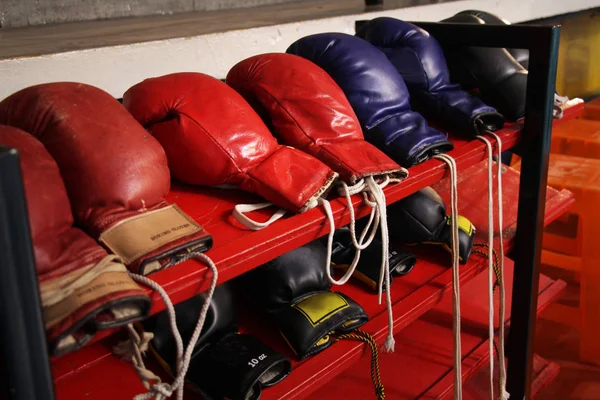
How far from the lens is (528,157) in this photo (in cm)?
139

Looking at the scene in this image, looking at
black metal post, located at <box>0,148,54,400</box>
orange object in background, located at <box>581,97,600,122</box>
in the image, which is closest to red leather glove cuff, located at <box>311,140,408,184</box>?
black metal post, located at <box>0,148,54,400</box>

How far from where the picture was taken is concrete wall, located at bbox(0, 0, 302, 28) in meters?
2.09

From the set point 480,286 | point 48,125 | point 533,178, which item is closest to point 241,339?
point 48,125

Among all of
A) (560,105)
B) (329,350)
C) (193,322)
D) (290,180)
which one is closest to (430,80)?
(560,105)

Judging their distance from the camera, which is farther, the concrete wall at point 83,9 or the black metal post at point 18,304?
the concrete wall at point 83,9

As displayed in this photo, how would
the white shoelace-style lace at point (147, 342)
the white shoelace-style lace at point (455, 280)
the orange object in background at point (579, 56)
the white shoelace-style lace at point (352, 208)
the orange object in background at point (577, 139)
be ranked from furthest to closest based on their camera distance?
1. the orange object in background at point (579, 56)
2. the orange object in background at point (577, 139)
3. the white shoelace-style lace at point (455, 280)
4. the white shoelace-style lace at point (352, 208)
5. the white shoelace-style lace at point (147, 342)

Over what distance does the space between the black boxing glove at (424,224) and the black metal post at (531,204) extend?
0.16m

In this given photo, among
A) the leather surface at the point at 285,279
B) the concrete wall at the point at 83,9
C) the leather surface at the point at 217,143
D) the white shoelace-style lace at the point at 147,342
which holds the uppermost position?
the concrete wall at the point at 83,9

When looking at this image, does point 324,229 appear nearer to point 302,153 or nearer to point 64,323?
point 302,153

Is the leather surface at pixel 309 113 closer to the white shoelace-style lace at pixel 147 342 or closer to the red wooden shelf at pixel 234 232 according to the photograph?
the red wooden shelf at pixel 234 232

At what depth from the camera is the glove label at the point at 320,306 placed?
1.12 metres

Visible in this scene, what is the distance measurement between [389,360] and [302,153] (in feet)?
2.58

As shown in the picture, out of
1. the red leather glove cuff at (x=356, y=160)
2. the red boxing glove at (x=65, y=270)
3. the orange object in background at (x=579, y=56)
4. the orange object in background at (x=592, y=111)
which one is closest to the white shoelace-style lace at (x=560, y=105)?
the red leather glove cuff at (x=356, y=160)

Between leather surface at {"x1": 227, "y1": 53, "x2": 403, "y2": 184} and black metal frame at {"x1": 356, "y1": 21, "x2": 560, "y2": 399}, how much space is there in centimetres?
44
